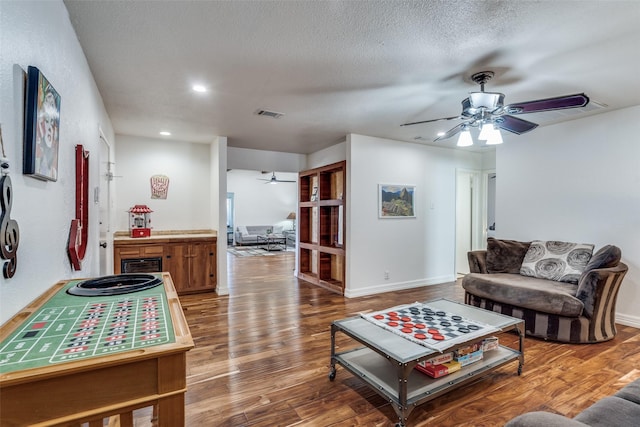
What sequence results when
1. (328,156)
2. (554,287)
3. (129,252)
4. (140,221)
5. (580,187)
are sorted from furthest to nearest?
(328,156), (140,221), (129,252), (580,187), (554,287)

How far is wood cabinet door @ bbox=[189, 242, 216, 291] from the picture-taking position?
4641mm

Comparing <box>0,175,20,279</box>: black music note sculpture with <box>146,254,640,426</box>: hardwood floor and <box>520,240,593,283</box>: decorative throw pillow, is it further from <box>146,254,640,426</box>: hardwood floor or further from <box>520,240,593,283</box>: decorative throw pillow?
<box>520,240,593,283</box>: decorative throw pillow

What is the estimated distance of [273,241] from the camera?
10828mm

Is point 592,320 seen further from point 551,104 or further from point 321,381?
point 321,381

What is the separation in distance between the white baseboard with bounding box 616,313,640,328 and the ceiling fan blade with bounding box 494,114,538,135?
2567 millimetres

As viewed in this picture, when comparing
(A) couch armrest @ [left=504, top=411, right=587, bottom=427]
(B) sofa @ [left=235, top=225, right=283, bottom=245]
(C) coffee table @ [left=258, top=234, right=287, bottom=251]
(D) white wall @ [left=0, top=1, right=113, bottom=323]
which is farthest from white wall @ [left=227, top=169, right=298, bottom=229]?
(A) couch armrest @ [left=504, top=411, right=587, bottom=427]

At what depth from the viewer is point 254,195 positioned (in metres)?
11.9

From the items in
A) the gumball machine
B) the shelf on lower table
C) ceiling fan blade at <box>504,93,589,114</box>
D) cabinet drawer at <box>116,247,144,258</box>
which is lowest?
the shelf on lower table

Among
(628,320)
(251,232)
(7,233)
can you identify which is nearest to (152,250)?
(7,233)

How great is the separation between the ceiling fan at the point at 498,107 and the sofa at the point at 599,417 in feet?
5.96

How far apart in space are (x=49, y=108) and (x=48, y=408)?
1276mm

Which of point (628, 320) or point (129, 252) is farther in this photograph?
point (129, 252)

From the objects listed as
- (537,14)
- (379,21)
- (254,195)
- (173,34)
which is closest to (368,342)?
(379,21)

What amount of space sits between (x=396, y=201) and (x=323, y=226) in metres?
1.32
